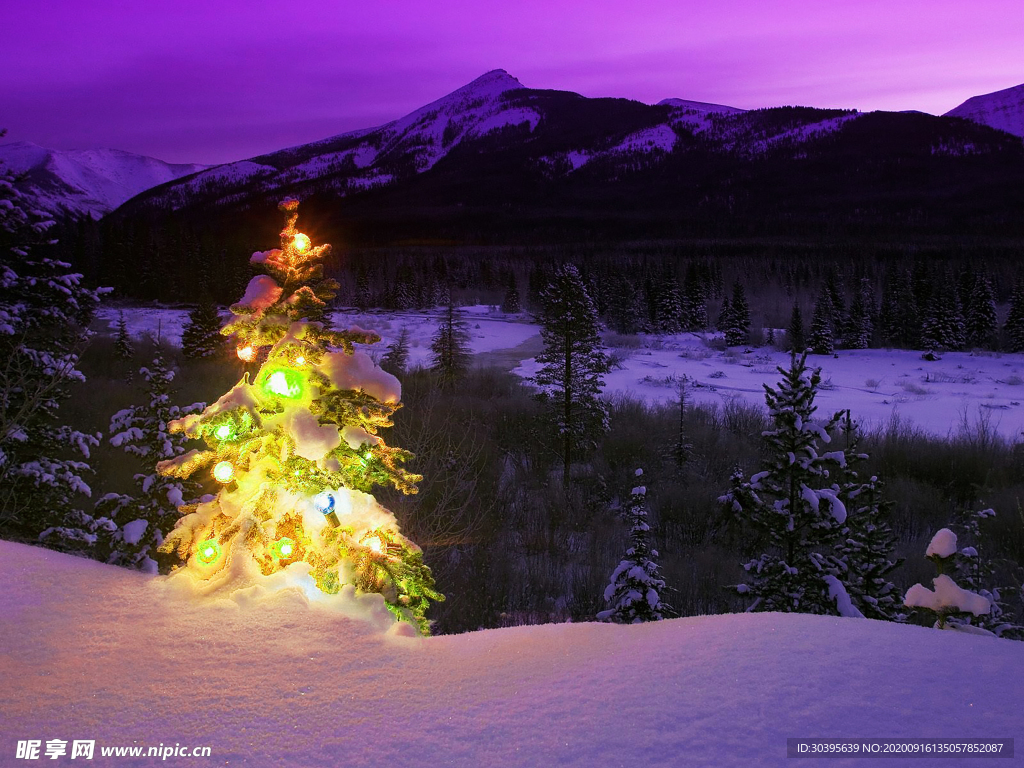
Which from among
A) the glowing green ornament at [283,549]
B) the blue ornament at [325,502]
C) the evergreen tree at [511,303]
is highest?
the evergreen tree at [511,303]

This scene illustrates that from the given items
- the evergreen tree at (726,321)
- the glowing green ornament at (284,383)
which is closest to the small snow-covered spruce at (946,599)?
the glowing green ornament at (284,383)

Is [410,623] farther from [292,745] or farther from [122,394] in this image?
[122,394]

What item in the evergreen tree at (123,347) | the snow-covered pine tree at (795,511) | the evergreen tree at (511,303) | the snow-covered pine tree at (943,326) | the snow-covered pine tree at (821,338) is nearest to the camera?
the snow-covered pine tree at (795,511)

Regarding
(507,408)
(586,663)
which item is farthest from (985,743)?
→ (507,408)

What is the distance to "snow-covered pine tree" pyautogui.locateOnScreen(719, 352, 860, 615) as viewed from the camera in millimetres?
7348

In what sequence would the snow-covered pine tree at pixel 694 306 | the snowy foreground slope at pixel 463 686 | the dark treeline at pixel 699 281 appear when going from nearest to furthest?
the snowy foreground slope at pixel 463 686, the dark treeline at pixel 699 281, the snow-covered pine tree at pixel 694 306

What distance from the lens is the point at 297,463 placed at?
11.1 feet

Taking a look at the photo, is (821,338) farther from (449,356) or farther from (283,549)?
(283,549)

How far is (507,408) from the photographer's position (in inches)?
954

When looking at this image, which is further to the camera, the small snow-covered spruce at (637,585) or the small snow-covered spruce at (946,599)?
the small snow-covered spruce at (637,585)

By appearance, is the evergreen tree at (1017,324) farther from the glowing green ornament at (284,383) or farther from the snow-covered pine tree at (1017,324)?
the glowing green ornament at (284,383)

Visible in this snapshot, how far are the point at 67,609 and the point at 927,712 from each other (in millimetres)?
4100

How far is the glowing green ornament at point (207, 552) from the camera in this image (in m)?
3.45

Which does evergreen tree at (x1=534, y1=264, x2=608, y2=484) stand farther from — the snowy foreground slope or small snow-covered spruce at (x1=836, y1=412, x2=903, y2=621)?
the snowy foreground slope
